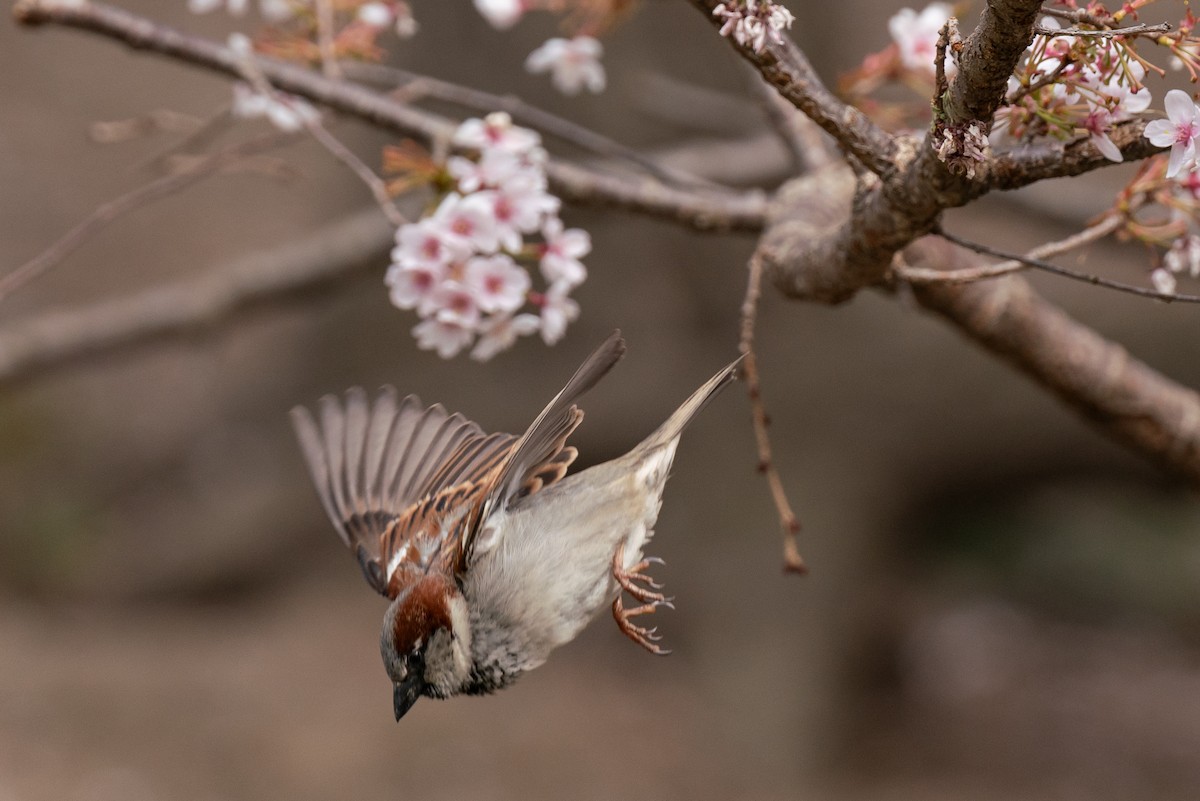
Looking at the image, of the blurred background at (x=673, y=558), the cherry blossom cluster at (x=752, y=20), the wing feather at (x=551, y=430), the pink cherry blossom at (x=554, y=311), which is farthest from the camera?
the blurred background at (x=673, y=558)

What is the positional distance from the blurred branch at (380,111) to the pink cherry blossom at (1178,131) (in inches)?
41.6

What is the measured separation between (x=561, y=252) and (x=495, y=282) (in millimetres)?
126

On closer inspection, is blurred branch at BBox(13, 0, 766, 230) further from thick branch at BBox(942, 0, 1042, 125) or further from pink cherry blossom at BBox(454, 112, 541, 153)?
thick branch at BBox(942, 0, 1042, 125)

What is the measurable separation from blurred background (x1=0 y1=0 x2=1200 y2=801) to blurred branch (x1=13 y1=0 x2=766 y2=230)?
3.18ft

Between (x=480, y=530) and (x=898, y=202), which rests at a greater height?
(x=898, y=202)

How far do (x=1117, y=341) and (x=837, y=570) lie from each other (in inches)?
50.0

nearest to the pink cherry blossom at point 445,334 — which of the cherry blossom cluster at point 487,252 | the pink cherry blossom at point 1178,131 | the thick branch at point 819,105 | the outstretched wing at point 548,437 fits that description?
the cherry blossom cluster at point 487,252

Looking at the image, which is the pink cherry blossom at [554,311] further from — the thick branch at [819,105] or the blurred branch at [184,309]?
the blurred branch at [184,309]

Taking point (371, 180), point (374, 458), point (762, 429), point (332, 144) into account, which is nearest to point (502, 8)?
point (332, 144)

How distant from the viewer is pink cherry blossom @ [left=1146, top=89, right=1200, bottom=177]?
1042 millimetres

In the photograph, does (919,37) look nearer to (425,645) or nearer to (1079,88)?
(1079,88)

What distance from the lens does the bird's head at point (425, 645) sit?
62.7 inches

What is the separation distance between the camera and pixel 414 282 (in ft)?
5.43

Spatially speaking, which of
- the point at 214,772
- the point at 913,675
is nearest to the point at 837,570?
the point at 913,675
